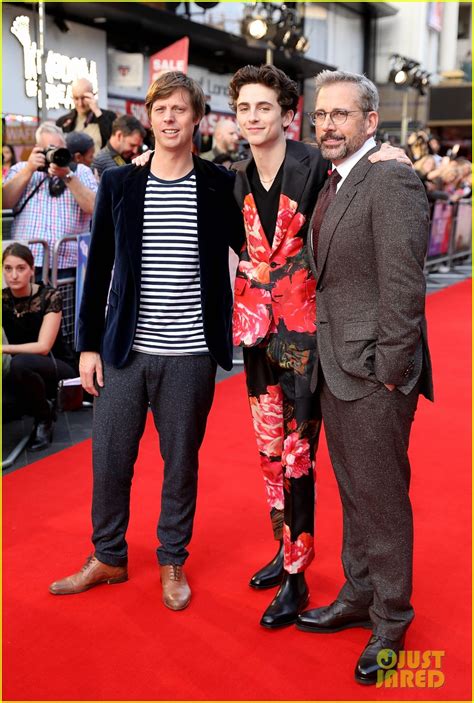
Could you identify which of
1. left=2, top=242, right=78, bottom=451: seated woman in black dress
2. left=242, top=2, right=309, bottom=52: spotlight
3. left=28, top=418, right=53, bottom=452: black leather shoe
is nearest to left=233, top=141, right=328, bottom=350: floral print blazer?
left=2, top=242, right=78, bottom=451: seated woman in black dress

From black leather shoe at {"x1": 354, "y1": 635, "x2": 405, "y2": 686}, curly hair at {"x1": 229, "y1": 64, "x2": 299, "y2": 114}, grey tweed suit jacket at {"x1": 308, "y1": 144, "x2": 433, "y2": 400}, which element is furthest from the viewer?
curly hair at {"x1": 229, "y1": 64, "x2": 299, "y2": 114}

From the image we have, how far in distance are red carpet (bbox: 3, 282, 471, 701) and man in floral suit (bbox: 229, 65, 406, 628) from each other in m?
0.23

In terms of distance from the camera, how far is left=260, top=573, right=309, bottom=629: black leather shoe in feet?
8.32

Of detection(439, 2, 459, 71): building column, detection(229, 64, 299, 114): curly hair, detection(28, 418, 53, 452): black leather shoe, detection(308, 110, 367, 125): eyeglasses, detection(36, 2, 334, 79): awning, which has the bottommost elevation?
detection(28, 418, 53, 452): black leather shoe

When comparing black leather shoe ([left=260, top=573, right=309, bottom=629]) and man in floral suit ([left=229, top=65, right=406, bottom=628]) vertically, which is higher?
man in floral suit ([left=229, top=65, right=406, bottom=628])

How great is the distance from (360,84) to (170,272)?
2.76 feet

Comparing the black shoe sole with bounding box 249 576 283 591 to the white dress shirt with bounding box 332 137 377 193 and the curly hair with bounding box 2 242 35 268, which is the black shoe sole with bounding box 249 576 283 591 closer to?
the white dress shirt with bounding box 332 137 377 193

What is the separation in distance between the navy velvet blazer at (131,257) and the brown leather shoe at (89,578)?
2.41 feet

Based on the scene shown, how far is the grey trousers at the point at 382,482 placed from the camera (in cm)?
217

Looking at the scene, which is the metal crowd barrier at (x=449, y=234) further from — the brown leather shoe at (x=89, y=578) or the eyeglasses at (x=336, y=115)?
the eyeglasses at (x=336, y=115)

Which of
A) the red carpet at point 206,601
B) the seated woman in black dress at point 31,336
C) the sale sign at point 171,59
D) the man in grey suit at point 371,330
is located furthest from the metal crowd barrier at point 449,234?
the man in grey suit at point 371,330

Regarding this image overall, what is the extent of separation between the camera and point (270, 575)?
9.25 ft

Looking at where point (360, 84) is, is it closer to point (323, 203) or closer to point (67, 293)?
point (323, 203)

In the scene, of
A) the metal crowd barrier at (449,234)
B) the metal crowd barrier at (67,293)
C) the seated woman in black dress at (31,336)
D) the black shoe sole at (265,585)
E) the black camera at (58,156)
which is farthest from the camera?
the metal crowd barrier at (449,234)
